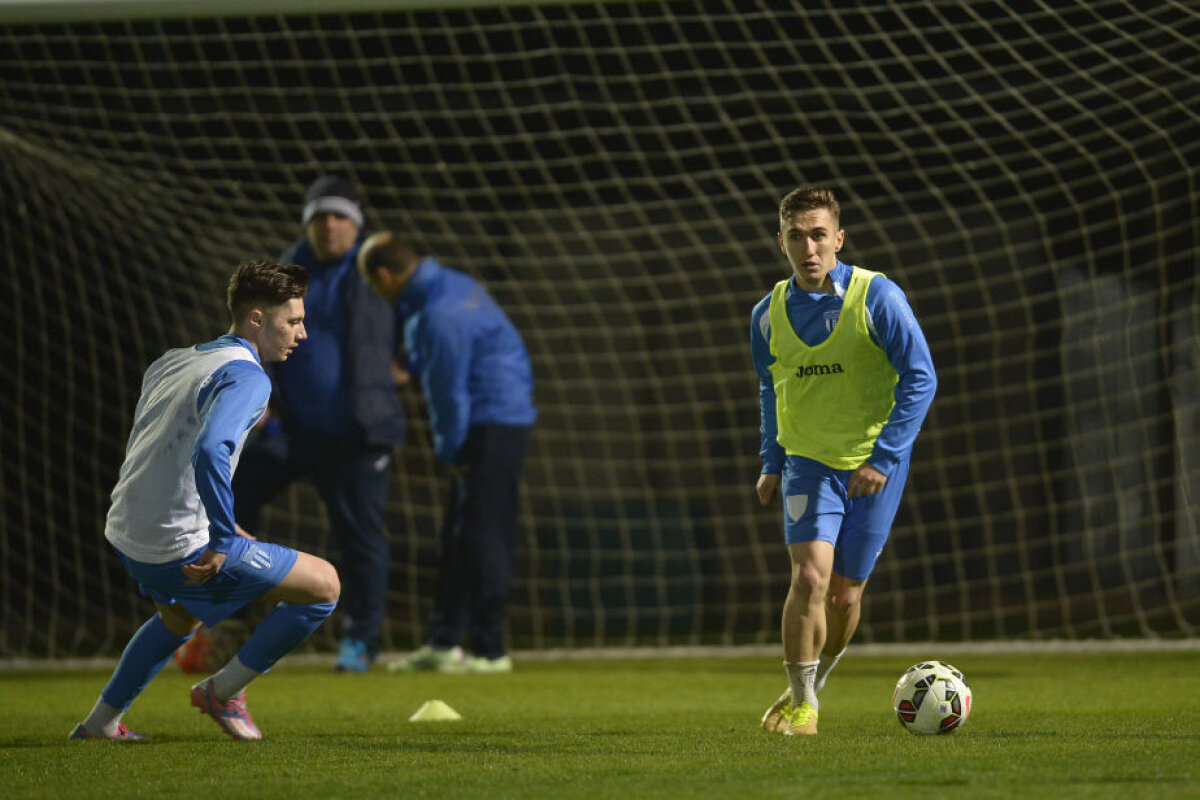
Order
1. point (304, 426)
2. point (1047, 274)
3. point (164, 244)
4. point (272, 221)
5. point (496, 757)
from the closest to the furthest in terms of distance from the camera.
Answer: point (496, 757)
point (304, 426)
point (164, 244)
point (272, 221)
point (1047, 274)

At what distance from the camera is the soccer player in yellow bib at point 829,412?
426 cm

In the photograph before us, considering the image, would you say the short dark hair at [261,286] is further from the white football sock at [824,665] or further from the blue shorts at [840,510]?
the white football sock at [824,665]

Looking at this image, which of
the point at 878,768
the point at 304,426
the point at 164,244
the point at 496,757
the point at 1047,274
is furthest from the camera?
the point at 1047,274

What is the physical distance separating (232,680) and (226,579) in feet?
1.18

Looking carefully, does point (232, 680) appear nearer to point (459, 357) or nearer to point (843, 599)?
point (843, 599)

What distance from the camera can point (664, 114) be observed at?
33.1ft

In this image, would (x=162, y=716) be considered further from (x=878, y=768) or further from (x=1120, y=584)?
(x=1120, y=584)

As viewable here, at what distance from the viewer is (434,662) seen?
7.33 m

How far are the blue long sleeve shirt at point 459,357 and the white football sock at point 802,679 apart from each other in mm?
3091

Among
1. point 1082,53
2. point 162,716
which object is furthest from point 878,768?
point 1082,53

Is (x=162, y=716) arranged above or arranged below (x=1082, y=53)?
below

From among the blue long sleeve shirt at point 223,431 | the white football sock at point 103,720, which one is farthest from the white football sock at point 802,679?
the white football sock at point 103,720

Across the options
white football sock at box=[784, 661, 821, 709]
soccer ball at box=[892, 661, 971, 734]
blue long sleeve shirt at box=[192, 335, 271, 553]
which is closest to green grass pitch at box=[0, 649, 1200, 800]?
soccer ball at box=[892, 661, 971, 734]

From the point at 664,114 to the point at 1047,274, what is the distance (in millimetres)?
2887
